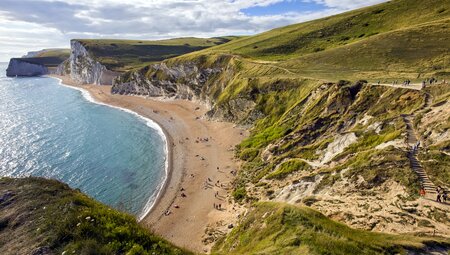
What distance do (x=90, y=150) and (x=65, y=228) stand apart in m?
65.7

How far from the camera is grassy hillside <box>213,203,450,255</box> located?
2298 centimetres

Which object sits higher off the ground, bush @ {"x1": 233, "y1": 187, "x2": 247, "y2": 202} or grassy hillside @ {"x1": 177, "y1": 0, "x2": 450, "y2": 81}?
grassy hillside @ {"x1": 177, "y1": 0, "x2": 450, "y2": 81}

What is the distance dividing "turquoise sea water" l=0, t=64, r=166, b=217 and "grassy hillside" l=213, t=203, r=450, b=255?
98.2 feet

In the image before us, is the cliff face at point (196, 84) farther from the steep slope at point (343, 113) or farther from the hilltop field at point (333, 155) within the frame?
the hilltop field at point (333, 155)

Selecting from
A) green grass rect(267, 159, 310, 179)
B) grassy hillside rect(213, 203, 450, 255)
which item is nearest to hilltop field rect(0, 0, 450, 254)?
grassy hillside rect(213, 203, 450, 255)

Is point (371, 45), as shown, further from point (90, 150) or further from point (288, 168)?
point (90, 150)

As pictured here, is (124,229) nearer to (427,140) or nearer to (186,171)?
(427,140)

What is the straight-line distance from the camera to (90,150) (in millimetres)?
82438

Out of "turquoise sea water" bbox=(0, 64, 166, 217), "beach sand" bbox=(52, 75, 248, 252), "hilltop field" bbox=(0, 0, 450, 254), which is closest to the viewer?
"hilltop field" bbox=(0, 0, 450, 254)

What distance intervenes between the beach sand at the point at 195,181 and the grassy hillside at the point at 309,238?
10828mm

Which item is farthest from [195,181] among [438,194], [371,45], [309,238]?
[371,45]

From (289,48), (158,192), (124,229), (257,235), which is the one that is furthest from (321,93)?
(289,48)

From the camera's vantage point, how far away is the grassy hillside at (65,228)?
66.9 ft

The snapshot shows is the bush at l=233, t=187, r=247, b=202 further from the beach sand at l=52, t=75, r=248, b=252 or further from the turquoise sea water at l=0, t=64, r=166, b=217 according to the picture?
the turquoise sea water at l=0, t=64, r=166, b=217
